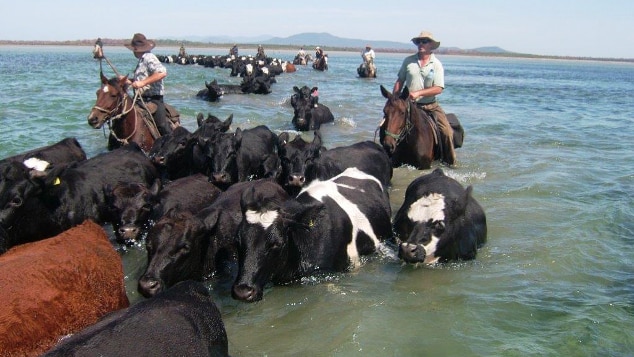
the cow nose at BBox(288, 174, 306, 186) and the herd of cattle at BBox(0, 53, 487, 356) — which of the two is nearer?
the herd of cattle at BBox(0, 53, 487, 356)

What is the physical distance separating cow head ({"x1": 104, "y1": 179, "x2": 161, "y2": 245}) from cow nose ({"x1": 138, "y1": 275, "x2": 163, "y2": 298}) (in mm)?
1329

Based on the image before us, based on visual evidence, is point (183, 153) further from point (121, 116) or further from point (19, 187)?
point (19, 187)

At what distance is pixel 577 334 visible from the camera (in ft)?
15.8

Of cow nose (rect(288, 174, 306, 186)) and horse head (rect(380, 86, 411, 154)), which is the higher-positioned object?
horse head (rect(380, 86, 411, 154))

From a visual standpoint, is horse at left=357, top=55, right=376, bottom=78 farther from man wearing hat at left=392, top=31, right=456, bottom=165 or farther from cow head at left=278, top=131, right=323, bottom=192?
A: cow head at left=278, top=131, right=323, bottom=192

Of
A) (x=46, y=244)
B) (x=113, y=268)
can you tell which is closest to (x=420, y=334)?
(x=113, y=268)

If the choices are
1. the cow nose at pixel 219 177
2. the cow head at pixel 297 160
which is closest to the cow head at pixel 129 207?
the cow nose at pixel 219 177

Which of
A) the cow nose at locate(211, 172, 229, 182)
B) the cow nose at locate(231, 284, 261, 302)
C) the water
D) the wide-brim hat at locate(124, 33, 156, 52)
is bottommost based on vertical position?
the water

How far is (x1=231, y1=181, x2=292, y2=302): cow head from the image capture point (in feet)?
15.5

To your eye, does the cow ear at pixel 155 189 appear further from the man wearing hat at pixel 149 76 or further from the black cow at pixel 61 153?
the man wearing hat at pixel 149 76

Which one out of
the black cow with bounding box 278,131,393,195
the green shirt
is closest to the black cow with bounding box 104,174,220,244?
the black cow with bounding box 278,131,393,195

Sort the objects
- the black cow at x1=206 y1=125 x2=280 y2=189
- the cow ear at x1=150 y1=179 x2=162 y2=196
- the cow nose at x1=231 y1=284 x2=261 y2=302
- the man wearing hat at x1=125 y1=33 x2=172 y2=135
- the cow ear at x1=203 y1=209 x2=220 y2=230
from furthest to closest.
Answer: the man wearing hat at x1=125 y1=33 x2=172 y2=135
the black cow at x1=206 y1=125 x2=280 y2=189
the cow ear at x1=150 y1=179 x2=162 y2=196
the cow ear at x1=203 y1=209 x2=220 y2=230
the cow nose at x1=231 y1=284 x2=261 y2=302

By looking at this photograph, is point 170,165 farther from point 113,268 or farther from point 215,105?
point 215,105

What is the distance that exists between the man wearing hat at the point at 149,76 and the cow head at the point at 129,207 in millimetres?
3435
